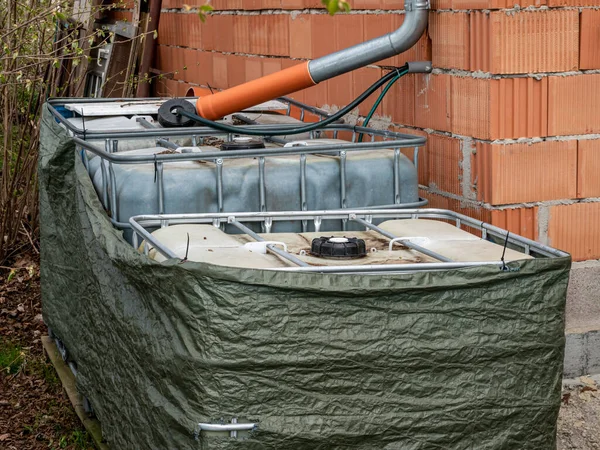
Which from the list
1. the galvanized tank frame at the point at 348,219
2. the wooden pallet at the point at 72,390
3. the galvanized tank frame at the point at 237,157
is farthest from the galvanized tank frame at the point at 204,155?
the wooden pallet at the point at 72,390

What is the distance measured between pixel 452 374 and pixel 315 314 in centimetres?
46

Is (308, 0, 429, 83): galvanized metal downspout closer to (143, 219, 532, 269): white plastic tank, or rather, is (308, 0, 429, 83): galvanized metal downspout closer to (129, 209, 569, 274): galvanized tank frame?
(129, 209, 569, 274): galvanized tank frame

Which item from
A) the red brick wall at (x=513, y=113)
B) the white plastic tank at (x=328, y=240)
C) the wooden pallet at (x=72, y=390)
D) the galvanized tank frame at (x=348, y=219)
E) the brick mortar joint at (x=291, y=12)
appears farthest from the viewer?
the brick mortar joint at (x=291, y=12)

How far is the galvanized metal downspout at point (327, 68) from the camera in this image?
4.14 meters

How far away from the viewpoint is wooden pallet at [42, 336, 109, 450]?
405 cm

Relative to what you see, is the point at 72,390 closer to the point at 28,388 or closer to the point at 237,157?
the point at 28,388

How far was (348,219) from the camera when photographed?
11.8ft

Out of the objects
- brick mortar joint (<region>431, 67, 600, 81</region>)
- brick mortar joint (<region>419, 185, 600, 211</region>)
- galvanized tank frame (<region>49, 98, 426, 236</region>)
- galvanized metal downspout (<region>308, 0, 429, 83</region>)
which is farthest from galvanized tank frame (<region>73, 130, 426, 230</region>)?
galvanized metal downspout (<region>308, 0, 429, 83</region>)

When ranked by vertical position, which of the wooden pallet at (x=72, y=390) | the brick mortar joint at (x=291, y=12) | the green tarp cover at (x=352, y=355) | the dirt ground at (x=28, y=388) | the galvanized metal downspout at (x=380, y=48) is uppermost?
the brick mortar joint at (x=291, y=12)

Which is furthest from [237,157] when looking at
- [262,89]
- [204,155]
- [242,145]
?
[262,89]

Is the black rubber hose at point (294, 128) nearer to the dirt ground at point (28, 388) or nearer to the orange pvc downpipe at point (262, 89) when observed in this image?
the orange pvc downpipe at point (262, 89)

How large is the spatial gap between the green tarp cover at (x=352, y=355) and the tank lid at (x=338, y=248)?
414mm

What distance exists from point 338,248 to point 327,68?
5.31 ft

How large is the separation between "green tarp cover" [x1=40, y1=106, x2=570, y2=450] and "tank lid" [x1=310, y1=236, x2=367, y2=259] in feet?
1.36
